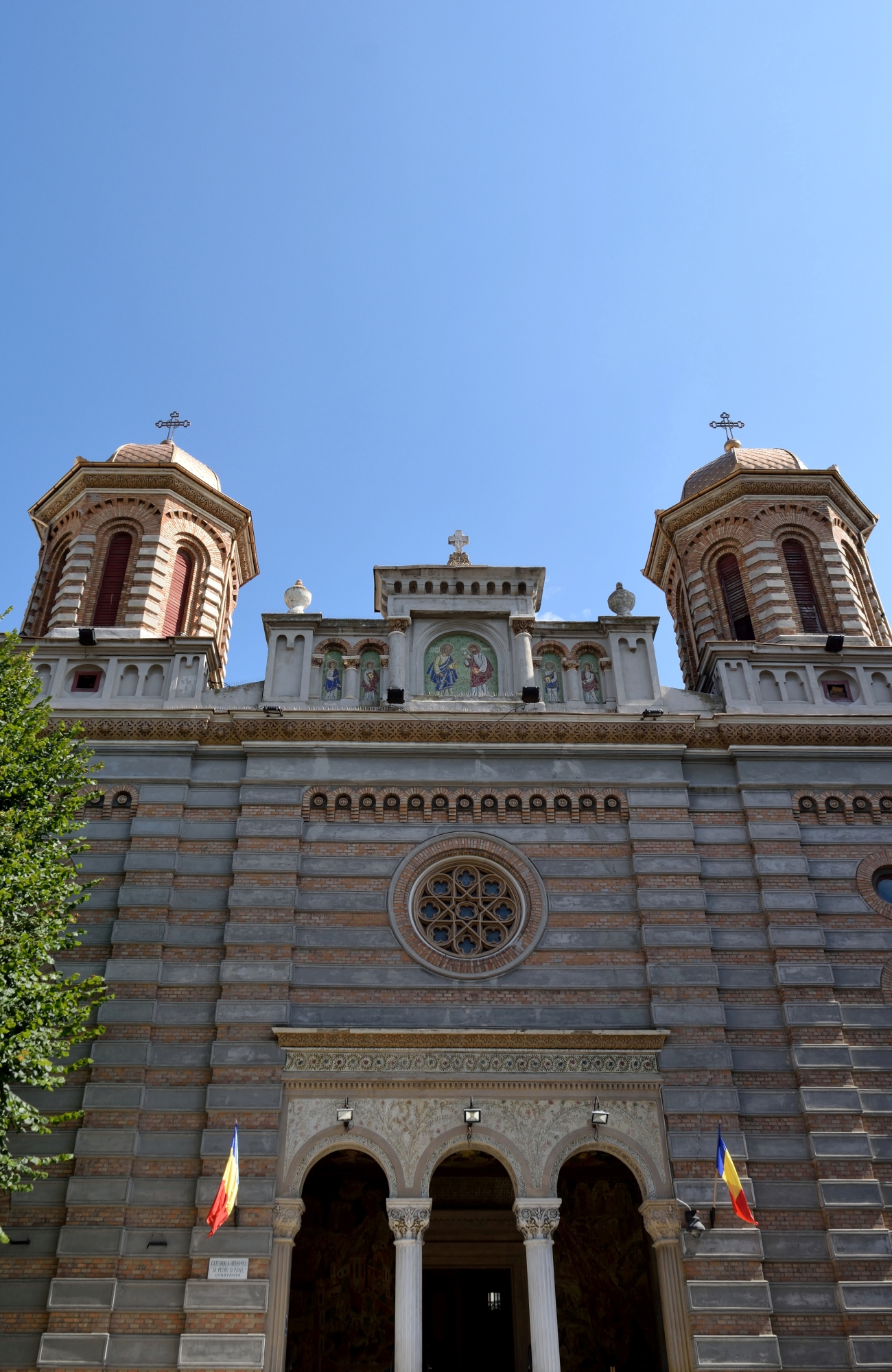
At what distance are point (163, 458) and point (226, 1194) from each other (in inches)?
593

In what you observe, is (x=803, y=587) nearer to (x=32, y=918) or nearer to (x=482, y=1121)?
(x=482, y=1121)

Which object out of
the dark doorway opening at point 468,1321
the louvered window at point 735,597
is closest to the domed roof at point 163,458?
the louvered window at point 735,597

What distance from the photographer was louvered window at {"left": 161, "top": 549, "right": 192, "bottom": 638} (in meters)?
21.4

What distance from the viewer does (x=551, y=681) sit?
19.1 m

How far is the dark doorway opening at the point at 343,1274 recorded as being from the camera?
16.3 metres

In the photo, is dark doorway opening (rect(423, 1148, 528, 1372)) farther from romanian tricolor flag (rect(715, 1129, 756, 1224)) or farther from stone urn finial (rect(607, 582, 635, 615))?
stone urn finial (rect(607, 582, 635, 615))

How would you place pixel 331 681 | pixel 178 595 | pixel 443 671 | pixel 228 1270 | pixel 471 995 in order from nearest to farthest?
1. pixel 228 1270
2. pixel 471 995
3. pixel 331 681
4. pixel 443 671
5. pixel 178 595

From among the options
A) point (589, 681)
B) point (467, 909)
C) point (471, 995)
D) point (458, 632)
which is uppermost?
point (458, 632)

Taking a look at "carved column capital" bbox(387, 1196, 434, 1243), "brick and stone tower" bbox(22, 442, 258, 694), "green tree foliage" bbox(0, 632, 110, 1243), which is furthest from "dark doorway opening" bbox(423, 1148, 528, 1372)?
"brick and stone tower" bbox(22, 442, 258, 694)

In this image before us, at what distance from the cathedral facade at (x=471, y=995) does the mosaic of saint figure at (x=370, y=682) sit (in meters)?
0.07

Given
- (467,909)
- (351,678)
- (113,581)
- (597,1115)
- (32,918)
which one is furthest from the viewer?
(113,581)

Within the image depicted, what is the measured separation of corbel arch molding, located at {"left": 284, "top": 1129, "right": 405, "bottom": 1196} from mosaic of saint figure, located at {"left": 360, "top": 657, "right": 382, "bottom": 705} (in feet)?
22.9

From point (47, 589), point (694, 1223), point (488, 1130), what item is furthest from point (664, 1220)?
point (47, 589)

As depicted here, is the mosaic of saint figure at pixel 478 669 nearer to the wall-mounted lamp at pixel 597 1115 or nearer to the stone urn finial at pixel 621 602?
the stone urn finial at pixel 621 602
